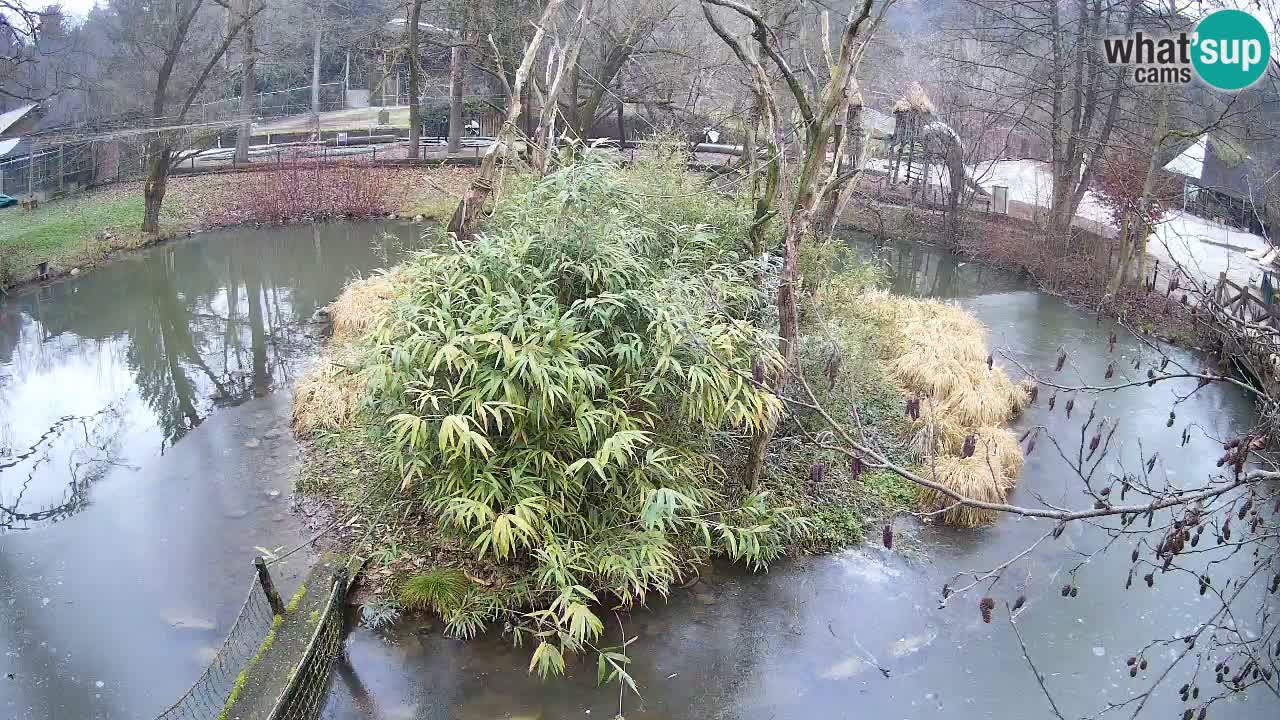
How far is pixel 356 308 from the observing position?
1020 cm

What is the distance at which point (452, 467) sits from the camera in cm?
542

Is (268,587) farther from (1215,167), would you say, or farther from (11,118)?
(1215,167)

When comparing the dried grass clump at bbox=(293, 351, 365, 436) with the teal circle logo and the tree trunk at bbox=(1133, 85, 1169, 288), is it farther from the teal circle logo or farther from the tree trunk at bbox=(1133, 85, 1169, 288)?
the tree trunk at bbox=(1133, 85, 1169, 288)

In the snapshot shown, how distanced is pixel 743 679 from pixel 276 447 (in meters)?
4.56

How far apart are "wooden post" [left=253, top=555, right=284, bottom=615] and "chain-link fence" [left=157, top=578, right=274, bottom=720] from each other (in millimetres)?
78

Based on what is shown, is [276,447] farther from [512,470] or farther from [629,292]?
[629,292]

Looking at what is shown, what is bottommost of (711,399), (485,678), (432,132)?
(485,678)

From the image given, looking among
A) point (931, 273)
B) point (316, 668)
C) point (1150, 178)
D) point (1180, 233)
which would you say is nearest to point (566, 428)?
point (316, 668)

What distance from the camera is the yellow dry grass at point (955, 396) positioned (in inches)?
270

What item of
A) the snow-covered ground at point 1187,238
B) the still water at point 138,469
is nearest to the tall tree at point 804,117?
the still water at point 138,469

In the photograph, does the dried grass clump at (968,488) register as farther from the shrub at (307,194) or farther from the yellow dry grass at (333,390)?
the shrub at (307,194)

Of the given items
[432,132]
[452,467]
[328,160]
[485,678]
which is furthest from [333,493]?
[432,132]

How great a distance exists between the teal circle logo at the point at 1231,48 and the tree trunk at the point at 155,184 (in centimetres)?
1290

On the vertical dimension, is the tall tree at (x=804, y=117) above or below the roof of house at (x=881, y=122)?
below
